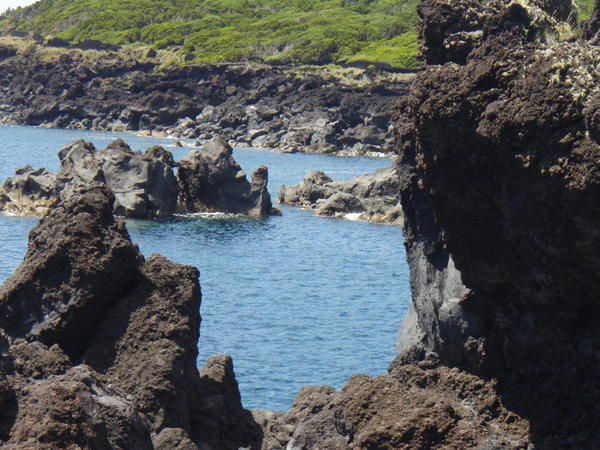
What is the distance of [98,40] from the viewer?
186125 mm

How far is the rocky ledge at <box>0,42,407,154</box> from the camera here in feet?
399

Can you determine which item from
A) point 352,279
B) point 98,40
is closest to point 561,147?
point 352,279

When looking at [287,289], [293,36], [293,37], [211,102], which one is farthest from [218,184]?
[293,36]

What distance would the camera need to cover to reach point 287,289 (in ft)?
136

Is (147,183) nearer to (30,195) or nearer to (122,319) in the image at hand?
(30,195)

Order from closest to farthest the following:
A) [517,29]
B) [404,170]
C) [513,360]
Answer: [513,360] < [517,29] < [404,170]

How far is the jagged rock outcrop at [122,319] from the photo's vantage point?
13750 millimetres

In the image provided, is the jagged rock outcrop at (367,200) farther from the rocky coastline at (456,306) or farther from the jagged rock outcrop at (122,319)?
the rocky coastline at (456,306)

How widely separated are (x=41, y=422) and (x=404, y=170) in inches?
252

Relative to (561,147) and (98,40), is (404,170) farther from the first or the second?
(98,40)

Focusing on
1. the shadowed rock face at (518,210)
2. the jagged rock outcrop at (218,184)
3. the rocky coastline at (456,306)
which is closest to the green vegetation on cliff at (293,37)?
the jagged rock outcrop at (218,184)

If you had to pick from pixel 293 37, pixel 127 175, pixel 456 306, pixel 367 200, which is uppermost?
pixel 293 37

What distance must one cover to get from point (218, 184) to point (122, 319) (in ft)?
151

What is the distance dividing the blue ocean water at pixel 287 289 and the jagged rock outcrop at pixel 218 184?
1637 millimetres
